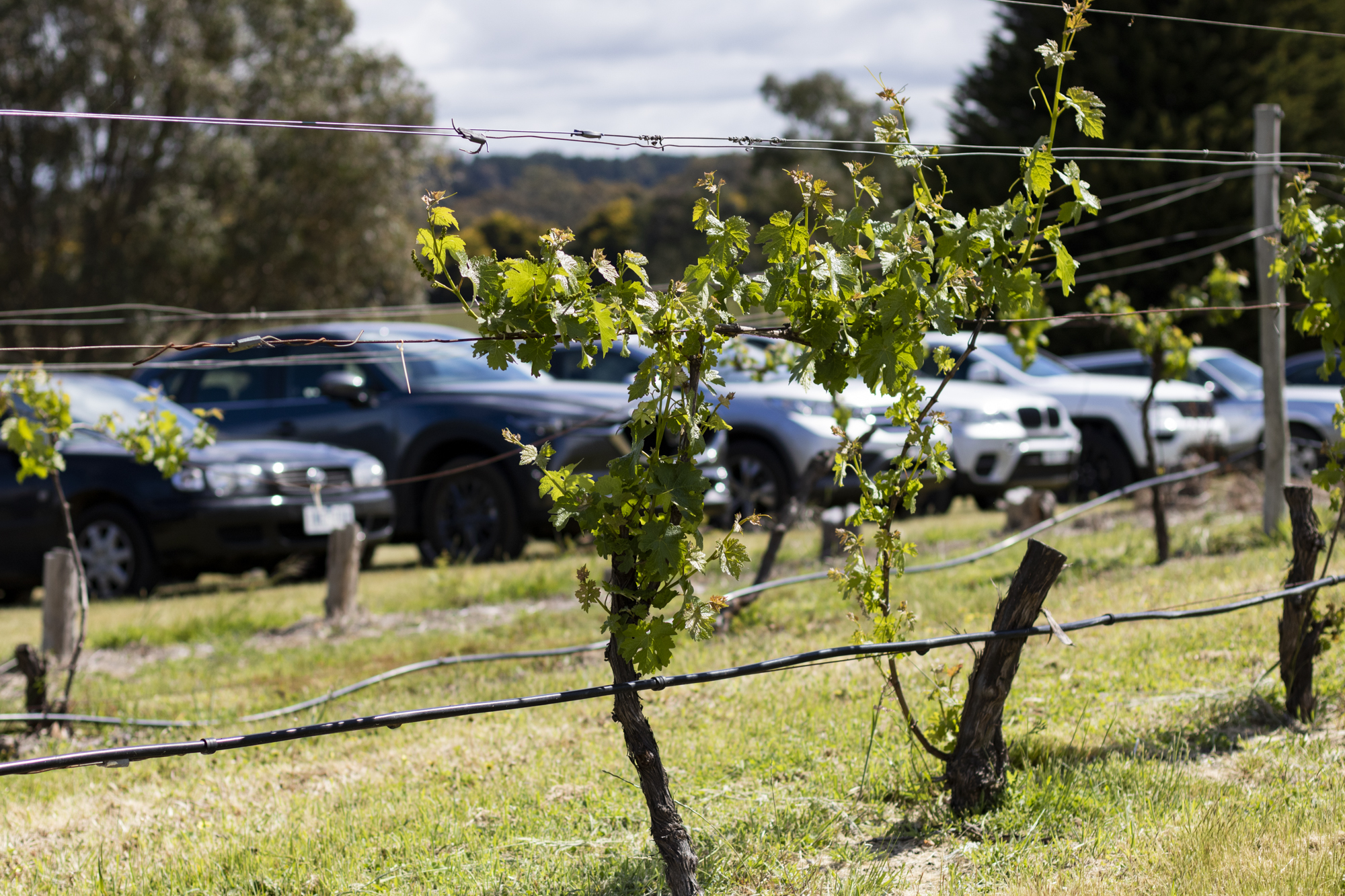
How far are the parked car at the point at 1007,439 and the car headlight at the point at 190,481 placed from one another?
5.75 m

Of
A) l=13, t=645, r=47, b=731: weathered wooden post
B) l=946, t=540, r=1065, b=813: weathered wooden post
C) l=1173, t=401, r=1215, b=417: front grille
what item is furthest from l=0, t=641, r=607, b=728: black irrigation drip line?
l=1173, t=401, r=1215, b=417: front grille

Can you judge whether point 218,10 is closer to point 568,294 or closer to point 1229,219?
point 1229,219

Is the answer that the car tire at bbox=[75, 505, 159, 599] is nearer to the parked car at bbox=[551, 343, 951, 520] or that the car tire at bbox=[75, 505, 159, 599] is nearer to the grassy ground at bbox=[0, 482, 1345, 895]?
the grassy ground at bbox=[0, 482, 1345, 895]

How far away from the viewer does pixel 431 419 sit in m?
9.32

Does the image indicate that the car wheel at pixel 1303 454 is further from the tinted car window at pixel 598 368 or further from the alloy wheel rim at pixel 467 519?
the alloy wheel rim at pixel 467 519

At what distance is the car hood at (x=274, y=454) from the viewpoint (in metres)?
8.55

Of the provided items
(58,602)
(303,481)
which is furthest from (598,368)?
(58,602)

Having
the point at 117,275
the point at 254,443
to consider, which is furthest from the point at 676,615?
the point at 117,275

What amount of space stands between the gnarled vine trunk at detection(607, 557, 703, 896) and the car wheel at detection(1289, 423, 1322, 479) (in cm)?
990

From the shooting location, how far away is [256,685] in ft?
19.8

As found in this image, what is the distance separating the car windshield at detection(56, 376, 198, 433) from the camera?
8.59 meters

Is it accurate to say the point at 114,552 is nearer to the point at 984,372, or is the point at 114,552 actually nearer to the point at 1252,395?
the point at 984,372

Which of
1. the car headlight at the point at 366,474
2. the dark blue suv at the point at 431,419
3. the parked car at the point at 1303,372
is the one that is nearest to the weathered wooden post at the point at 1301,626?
the dark blue suv at the point at 431,419

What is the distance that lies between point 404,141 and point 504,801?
92.9ft
